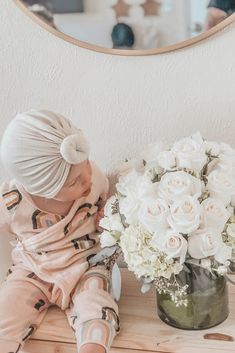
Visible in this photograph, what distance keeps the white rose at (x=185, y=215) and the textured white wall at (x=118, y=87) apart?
1.04 ft

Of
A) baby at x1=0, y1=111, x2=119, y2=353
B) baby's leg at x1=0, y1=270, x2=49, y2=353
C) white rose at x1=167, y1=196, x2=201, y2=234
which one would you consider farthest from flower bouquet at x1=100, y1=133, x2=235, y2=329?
baby's leg at x1=0, y1=270, x2=49, y2=353

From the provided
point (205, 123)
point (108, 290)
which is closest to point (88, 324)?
point (108, 290)

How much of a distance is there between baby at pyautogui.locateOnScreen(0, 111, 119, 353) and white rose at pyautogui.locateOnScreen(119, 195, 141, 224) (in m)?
0.12

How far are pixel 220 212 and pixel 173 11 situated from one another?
0.44m

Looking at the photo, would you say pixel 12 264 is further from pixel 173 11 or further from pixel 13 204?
pixel 173 11

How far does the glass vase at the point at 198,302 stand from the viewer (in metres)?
1.01

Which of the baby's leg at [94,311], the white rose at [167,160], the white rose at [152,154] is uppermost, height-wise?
the white rose at [167,160]

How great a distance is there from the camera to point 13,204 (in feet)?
3.78

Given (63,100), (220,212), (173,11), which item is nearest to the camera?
(220,212)

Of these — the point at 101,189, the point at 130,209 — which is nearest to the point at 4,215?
the point at 101,189

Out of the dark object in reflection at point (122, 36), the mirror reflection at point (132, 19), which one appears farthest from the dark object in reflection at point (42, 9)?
the dark object in reflection at point (122, 36)

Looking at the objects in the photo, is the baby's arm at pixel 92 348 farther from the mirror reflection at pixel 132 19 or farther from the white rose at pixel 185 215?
the mirror reflection at pixel 132 19

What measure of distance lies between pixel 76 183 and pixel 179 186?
Result: 232mm

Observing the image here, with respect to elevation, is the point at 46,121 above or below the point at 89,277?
above
